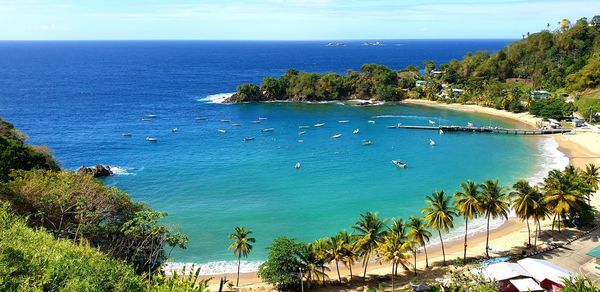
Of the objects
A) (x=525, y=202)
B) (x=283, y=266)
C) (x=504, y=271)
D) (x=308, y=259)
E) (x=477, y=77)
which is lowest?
(x=283, y=266)

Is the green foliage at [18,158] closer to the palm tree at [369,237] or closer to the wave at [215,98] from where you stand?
the palm tree at [369,237]

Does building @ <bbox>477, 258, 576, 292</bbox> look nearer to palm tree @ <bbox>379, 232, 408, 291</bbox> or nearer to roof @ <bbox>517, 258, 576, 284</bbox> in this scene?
roof @ <bbox>517, 258, 576, 284</bbox>

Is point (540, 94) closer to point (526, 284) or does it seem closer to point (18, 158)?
point (526, 284)

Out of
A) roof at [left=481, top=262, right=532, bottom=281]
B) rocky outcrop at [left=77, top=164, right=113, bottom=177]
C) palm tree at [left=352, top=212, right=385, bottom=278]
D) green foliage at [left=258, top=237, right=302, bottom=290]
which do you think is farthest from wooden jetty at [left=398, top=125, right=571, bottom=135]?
green foliage at [left=258, top=237, right=302, bottom=290]

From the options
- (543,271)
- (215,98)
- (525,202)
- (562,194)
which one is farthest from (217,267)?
(215,98)

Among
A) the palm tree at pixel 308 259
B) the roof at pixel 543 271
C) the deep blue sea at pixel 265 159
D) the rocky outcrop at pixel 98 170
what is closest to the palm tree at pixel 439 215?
the roof at pixel 543 271

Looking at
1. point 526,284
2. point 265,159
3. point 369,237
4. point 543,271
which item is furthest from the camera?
point 265,159

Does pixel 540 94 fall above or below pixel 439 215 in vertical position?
above
